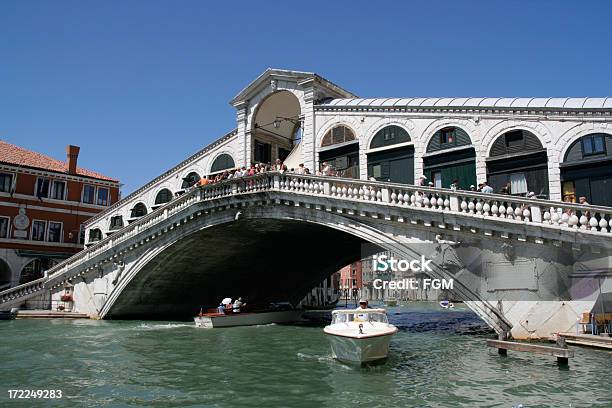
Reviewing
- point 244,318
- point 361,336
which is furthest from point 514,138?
point 244,318

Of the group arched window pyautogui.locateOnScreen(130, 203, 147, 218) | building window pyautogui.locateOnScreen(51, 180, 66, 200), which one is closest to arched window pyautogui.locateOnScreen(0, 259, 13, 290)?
building window pyautogui.locateOnScreen(51, 180, 66, 200)

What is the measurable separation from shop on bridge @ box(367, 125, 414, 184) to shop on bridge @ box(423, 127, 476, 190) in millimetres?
812

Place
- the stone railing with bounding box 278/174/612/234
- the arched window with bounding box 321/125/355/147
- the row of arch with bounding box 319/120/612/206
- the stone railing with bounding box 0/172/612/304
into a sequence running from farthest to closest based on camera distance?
the arched window with bounding box 321/125/355/147 → the row of arch with bounding box 319/120/612/206 → the stone railing with bounding box 0/172/612/304 → the stone railing with bounding box 278/174/612/234

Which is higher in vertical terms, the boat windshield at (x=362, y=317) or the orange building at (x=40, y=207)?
the orange building at (x=40, y=207)

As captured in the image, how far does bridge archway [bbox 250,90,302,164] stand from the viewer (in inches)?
1096

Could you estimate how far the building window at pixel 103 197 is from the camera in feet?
130

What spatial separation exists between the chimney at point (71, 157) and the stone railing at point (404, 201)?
38.4 ft

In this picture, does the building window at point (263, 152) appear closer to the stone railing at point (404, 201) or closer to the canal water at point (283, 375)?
the stone railing at point (404, 201)

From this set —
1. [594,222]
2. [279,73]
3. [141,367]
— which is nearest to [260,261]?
[279,73]

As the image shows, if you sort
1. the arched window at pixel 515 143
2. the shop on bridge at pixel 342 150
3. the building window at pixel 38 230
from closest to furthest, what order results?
the arched window at pixel 515 143
the shop on bridge at pixel 342 150
the building window at pixel 38 230

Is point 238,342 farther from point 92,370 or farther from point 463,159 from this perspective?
point 463,159

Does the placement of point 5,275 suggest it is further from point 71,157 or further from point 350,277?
point 350,277

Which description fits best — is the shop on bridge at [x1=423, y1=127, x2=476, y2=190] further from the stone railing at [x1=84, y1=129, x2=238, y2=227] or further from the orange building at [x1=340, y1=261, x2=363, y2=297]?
the orange building at [x1=340, y1=261, x2=363, y2=297]

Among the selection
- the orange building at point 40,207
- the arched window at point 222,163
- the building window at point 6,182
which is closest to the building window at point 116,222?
the orange building at point 40,207
